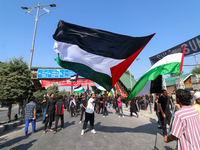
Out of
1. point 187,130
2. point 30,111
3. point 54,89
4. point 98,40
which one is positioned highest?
point 98,40

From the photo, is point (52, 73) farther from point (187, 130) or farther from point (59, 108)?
point (187, 130)

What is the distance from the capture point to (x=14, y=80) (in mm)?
7871

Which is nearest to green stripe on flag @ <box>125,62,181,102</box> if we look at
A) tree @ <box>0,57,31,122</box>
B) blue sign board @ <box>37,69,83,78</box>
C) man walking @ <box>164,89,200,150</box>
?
man walking @ <box>164,89,200,150</box>

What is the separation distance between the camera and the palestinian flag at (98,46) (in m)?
3.82

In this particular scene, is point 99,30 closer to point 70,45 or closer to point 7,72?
point 70,45

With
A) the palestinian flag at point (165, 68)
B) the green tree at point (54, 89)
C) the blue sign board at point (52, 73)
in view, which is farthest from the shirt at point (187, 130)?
the blue sign board at point (52, 73)

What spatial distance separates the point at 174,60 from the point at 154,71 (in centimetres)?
71

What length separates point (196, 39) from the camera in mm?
10594

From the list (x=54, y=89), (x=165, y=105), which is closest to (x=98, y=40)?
(x=165, y=105)

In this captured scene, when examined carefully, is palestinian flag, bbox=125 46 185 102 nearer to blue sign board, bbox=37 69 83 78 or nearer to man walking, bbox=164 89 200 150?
man walking, bbox=164 89 200 150

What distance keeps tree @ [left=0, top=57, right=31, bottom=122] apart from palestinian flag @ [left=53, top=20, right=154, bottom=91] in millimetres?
5809

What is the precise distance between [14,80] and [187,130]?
30.1ft

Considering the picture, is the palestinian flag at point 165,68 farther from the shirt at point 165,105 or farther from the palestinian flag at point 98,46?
the shirt at point 165,105

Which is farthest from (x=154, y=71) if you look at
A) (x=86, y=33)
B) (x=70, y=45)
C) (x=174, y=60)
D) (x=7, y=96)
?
(x=7, y=96)
